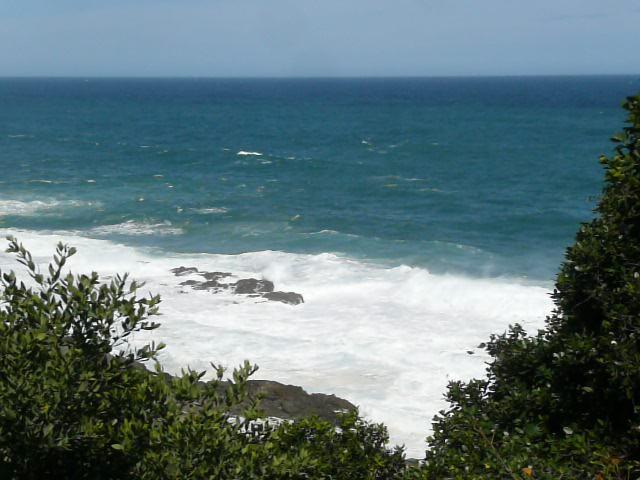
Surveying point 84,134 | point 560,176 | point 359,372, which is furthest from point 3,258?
point 84,134

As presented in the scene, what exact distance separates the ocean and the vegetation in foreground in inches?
43.2

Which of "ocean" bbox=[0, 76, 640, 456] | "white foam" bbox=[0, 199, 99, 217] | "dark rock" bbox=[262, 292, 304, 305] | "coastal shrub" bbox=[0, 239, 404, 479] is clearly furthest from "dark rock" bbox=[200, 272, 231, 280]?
"coastal shrub" bbox=[0, 239, 404, 479]

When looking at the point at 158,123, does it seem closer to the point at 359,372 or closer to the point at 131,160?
the point at 131,160

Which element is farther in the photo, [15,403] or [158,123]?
[158,123]

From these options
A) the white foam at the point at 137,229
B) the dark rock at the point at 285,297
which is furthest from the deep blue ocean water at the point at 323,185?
the dark rock at the point at 285,297

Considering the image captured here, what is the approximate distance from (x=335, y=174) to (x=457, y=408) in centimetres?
5036

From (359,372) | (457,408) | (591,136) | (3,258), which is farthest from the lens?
(591,136)

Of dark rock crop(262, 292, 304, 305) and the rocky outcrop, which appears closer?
dark rock crop(262, 292, 304, 305)

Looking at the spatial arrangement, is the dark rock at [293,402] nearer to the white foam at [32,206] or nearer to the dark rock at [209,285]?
the dark rock at [209,285]

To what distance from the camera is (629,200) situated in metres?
8.66

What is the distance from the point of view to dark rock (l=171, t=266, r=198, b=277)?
31.9 metres

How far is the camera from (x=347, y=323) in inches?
1051

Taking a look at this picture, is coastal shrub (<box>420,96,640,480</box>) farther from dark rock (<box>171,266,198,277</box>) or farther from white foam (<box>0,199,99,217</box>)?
white foam (<box>0,199,99,217</box>)

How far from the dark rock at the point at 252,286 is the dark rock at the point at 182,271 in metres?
2.61
